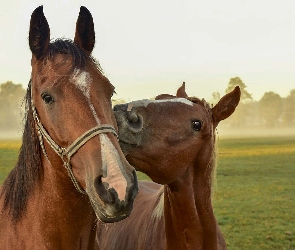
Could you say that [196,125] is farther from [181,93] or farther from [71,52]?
[71,52]

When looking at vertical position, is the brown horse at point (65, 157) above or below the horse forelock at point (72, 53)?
below

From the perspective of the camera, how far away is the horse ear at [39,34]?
2588 mm

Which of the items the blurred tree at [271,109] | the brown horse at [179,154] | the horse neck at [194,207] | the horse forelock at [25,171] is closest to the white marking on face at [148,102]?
the brown horse at [179,154]

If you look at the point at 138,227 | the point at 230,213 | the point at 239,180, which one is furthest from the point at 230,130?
the point at 138,227

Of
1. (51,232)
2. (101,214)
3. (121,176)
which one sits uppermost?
(121,176)

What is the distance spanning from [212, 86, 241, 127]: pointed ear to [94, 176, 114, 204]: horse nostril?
1.86 meters

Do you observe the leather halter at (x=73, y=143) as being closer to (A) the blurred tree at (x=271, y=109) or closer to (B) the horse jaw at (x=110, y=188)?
(B) the horse jaw at (x=110, y=188)

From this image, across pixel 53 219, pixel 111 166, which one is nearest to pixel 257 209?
pixel 53 219

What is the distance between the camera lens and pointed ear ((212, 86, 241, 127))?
379 cm

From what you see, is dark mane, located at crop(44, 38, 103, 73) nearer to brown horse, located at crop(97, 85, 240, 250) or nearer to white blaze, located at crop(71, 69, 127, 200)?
white blaze, located at crop(71, 69, 127, 200)

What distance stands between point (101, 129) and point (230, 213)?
10.1 m

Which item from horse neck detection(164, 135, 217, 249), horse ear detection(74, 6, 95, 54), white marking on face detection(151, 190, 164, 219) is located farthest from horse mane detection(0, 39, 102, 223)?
white marking on face detection(151, 190, 164, 219)

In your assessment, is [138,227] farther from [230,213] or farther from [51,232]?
[230,213]

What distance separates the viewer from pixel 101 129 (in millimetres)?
2367
